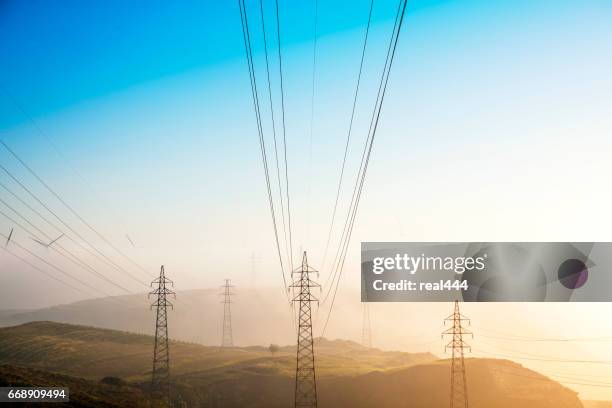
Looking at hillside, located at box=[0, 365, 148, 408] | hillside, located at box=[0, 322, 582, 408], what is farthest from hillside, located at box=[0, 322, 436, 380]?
hillside, located at box=[0, 365, 148, 408]

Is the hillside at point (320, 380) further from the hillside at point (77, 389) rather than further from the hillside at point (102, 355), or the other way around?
the hillside at point (77, 389)

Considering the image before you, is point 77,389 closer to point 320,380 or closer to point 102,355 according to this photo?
point 320,380

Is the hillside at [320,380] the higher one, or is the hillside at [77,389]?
the hillside at [77,389]

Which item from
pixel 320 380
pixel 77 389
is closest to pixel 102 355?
pixel 320 380

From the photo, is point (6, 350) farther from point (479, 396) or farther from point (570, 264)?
point (570, 264)

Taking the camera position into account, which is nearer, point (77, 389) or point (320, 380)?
point (77, 389)

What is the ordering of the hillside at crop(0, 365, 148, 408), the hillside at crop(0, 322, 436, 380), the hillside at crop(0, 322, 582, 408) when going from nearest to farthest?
the hillside at crop(0, 365, 148, 408) → the hillside at crop(0, 322, 582, 408) → the hillside at crop(0, 322, 436, 380)

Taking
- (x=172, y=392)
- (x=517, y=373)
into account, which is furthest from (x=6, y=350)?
(x=517, y=373)

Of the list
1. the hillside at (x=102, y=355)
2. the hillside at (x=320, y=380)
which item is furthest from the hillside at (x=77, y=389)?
the hillside at (x=102, y=355)

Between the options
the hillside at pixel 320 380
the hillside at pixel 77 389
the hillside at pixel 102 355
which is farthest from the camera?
the hillside at pixel 102 355

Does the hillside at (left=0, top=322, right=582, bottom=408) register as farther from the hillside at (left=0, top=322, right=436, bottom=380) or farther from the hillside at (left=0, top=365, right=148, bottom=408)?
the hillside at (left=0, top=365, right=148, bottom=408)

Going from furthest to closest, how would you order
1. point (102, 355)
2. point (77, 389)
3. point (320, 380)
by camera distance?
point (102, 355)
point (320, 380)
point (77, 389)
